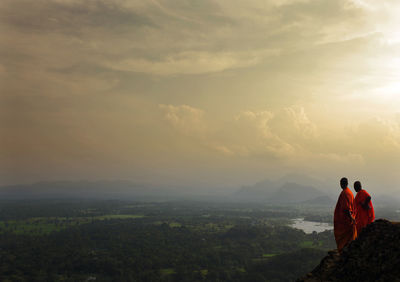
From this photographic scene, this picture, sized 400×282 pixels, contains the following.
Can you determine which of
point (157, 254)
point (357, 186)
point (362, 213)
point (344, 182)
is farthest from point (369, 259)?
point (157, 254)

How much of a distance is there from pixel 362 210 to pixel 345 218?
0.92m

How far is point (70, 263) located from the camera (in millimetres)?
81000

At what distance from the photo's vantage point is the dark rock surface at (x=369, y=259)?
33.8 ft

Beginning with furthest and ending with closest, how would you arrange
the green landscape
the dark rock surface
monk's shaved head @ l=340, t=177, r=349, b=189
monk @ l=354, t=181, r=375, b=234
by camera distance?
the green landscape
monk @ l=354, t=181, r=375, b=234
monk's shaved head @ l=340, t=177, r=349, b=189
the dark rock surface

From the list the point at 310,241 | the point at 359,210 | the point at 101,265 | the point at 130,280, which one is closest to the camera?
the point at 359,210

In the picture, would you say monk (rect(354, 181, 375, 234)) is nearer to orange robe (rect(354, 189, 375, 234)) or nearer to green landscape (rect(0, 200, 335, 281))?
orange robe (rect(354, 189, 375, 234))

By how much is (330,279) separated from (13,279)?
267 ft

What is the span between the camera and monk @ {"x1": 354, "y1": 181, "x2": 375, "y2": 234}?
13.0 m

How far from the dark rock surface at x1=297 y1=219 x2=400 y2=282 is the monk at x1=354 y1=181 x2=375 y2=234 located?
22.8 inches

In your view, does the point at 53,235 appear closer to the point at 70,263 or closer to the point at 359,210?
the point at 70,263

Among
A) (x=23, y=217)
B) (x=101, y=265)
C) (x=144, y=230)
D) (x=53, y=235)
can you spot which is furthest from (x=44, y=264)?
(x=23, y=217)

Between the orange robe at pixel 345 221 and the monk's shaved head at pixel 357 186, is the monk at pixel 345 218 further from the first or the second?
the monk's shaved head at pixel 357 186

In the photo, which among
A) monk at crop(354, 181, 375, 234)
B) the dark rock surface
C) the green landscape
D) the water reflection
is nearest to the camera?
the dark rock surface

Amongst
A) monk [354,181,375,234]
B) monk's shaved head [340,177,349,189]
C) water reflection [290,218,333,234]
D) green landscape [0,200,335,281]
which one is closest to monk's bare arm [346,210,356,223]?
monk [354,181,375,234]
